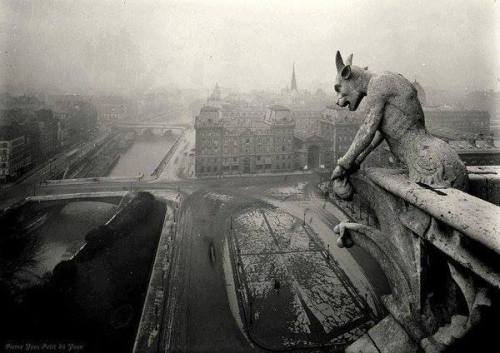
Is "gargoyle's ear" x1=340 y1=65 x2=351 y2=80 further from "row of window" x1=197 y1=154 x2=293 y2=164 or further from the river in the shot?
the river

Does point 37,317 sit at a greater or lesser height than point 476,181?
lesser

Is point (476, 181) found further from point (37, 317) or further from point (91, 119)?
point (91, 119)

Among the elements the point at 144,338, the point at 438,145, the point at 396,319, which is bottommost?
the point at 144,338

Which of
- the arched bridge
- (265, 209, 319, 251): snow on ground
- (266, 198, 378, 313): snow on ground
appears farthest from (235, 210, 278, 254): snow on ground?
the arched bridge

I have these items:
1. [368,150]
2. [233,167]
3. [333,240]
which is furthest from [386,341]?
[233,167]

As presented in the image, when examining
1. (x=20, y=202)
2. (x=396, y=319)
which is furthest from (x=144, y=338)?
(x=20, y=202)

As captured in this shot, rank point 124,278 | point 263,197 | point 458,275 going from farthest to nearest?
point 263,197 → point 124,278 → point 458,275

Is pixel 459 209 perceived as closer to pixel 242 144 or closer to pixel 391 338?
pixel 391 338
